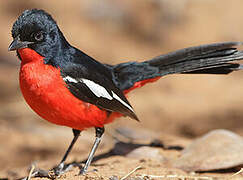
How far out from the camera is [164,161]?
467cm

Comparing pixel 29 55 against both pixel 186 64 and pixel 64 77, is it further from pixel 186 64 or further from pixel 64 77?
pixel 186 64

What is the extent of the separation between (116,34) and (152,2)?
1241 mm

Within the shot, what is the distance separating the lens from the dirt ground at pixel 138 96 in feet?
16.1

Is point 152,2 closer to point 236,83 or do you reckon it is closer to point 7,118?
point 236,83

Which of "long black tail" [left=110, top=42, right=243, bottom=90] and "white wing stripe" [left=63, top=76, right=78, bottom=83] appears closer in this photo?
"white wing stripe" [left=63, top=76, right=78, bottom=83]

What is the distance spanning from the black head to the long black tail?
3.32 feet

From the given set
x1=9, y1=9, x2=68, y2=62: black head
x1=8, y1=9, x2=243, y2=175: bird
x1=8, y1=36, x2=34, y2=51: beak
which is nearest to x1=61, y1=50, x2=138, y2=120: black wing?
x1=8, y1=9, x2=243, y2=175: bird

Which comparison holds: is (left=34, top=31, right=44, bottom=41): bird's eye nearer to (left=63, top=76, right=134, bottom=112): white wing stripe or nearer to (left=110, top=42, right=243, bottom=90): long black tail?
(left=63, top=76, right=134, bottom=112): white wing stripe

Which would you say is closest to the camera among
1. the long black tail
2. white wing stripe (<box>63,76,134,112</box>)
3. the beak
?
the beak

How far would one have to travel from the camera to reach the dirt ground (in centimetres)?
492

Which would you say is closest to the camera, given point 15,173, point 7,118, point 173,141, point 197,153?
point 197,153

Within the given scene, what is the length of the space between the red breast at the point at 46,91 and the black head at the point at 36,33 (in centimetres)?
7

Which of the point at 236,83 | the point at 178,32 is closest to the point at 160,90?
the point at 236,83

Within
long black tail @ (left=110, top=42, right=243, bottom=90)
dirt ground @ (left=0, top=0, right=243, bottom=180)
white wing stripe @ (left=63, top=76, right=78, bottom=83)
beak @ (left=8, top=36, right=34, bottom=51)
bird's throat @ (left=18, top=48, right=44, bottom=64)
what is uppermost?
beak @ (left=8, top=36, right=34, bottom=51)
